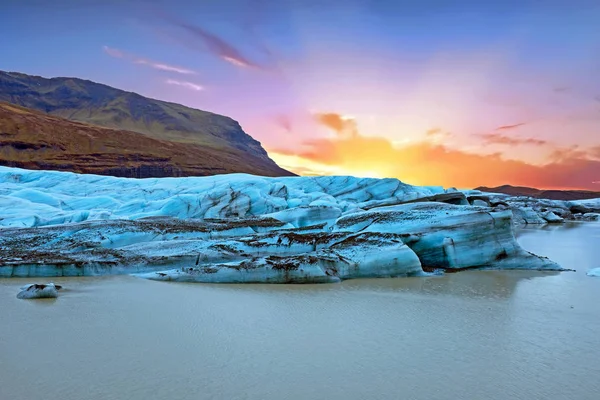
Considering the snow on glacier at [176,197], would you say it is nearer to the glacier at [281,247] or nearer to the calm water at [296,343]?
the glacier at [281,247]

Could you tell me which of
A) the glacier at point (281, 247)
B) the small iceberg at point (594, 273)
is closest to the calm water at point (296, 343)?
the glacier at point (281, 247)

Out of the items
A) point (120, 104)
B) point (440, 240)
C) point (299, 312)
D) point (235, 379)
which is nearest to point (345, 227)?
point (440, 240)

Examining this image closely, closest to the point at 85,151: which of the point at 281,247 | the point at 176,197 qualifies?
the point at 176,197

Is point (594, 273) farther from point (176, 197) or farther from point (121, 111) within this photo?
point (121, 111)

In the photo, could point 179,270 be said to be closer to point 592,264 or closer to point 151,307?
point 151,307

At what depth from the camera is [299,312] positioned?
28.4 feet

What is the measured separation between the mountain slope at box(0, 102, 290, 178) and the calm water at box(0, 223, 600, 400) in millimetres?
69679

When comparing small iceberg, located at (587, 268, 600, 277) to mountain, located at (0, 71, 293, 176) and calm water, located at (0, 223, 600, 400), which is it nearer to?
calm water, located at (0, 223, 600, 400)

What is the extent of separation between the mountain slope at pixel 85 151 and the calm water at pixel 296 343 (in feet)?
229

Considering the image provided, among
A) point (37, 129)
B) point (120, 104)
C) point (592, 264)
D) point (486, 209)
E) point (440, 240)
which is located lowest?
point (592, 264)

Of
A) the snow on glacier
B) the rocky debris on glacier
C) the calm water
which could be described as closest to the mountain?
the snow on glacier

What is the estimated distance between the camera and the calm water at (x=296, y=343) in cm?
530

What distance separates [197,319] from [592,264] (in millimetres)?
15350

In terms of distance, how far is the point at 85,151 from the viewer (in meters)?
78.4
